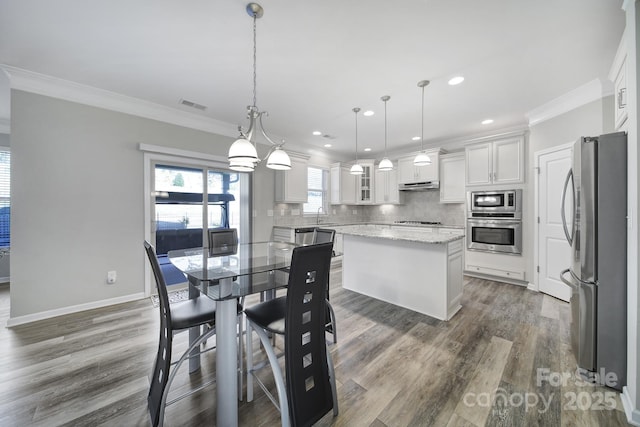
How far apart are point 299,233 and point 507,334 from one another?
3346 millimetres

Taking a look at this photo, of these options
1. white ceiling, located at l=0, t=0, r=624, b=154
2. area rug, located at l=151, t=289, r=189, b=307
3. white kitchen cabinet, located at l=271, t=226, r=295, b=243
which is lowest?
area rug, located at l=151, t=289, r=189, b=307

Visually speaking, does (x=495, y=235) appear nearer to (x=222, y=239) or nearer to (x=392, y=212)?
(x=392, y=212)

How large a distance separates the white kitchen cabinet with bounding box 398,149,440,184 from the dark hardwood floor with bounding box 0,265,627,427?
2.99 metres

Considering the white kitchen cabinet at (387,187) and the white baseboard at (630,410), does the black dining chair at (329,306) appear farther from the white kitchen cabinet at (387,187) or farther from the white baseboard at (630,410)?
the white kitchen cabinet at (387,187)

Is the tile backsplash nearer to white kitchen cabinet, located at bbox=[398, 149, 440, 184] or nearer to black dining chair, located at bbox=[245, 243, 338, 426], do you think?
white kitchen cabinet, located at bbox=[398, 149, 440, 184]

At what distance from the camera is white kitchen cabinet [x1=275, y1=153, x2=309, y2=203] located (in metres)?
4.70

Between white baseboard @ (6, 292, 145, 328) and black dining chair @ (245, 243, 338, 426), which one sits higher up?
black dining chair @ (245, 243, 338, 426)

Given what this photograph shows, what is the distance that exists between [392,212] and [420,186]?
1.19 meters

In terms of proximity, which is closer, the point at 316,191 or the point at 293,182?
the point at 293,182

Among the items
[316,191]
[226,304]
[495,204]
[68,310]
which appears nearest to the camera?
[226,304]

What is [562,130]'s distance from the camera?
3.18 meters

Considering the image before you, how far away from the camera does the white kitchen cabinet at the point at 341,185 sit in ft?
19.1

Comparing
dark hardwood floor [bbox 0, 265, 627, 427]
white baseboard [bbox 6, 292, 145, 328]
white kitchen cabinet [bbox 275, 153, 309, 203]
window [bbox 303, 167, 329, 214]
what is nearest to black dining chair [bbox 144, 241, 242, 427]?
dark hardwood floor [bbox 0, 265, 627, 427]

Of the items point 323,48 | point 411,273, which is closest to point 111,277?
point 323,48
